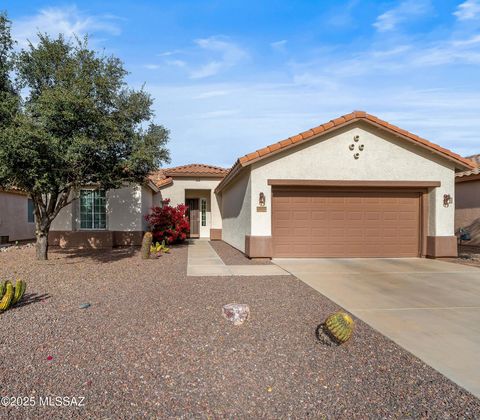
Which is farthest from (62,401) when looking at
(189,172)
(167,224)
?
(189,172)

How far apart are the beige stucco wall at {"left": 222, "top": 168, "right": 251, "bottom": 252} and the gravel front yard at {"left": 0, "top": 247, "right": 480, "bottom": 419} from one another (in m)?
5.86

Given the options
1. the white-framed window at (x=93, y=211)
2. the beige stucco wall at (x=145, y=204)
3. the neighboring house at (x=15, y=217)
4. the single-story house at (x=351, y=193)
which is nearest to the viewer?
the single-story house at (x=351, y=193)

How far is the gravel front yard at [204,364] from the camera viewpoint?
3152mm

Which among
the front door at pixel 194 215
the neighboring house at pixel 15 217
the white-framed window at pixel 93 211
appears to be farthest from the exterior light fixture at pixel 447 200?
the neighboring house at pixel 15 217

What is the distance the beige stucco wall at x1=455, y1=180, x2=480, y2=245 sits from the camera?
1590 cm

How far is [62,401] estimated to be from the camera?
3207 millimetres

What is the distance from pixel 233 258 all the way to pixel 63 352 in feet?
27.3

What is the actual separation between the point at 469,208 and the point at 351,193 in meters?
7.51

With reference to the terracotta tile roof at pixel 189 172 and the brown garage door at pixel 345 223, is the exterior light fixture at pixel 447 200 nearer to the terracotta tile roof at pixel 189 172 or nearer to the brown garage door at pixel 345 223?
the brown garage door at pixel 345 223

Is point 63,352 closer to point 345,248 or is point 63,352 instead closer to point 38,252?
point 38,252

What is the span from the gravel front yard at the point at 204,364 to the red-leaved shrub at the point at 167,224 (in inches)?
410

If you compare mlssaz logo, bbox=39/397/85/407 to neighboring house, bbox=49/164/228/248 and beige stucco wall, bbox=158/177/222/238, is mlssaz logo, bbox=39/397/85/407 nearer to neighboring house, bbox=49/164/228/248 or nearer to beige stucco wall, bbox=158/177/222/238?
neighboring house, bbox=49/164/228/248

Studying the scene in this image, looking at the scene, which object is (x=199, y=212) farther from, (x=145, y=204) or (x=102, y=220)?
(x=102, y=220)

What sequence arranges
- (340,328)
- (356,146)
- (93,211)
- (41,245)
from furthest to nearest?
(93,211) → (356,146) → (41,245) → (340,328)
